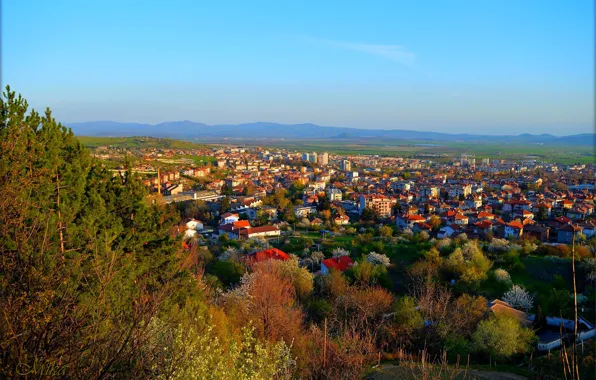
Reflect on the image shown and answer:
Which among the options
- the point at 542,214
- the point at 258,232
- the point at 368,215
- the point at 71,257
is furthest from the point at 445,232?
the point at 71,257

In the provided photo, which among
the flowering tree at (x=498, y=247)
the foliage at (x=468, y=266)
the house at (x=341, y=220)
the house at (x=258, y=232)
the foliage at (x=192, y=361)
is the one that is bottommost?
the house at (x=341, y=220)

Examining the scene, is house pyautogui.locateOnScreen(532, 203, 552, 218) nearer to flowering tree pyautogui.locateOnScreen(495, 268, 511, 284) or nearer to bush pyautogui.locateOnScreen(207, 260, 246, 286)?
flowering tree pyautogui.locateOnScreen(495, 268, 511, 284)

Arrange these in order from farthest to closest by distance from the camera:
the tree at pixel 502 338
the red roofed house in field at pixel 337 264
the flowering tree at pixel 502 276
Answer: the red roofed house in field at pixel 337 264
the flowering tree at pixel 502 276
the tree at pixel 502 338

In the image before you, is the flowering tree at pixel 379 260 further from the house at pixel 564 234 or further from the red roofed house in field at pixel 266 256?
the house at pixel 564 234

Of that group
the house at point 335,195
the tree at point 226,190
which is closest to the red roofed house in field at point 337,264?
the house at point 335,195

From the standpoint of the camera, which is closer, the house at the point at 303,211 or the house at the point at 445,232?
the house at the point at 445,232

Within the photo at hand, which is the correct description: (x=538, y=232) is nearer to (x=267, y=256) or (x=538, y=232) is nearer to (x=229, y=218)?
(x=267, y=256)

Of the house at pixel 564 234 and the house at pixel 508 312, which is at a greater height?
Answer: the house at pixel 508 312

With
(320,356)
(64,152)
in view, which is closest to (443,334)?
(320,356)
